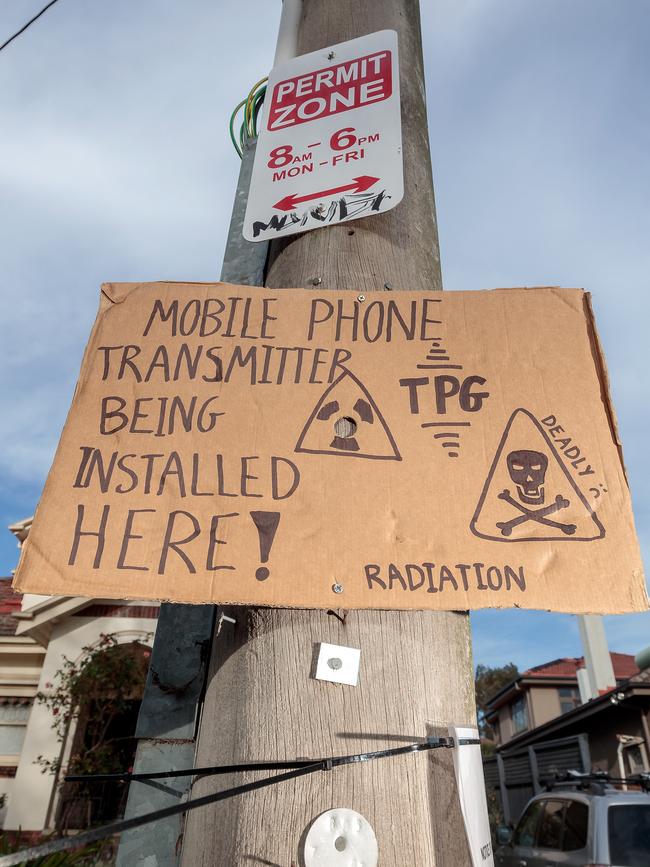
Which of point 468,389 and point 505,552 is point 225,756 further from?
point 468,389

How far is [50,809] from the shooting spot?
8594 mm

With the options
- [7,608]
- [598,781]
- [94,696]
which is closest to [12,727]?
[94,696]

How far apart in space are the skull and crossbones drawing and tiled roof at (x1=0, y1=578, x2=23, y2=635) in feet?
34.3

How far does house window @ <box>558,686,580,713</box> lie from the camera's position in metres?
22.5

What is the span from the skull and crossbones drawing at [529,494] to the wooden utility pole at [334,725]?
0.17m

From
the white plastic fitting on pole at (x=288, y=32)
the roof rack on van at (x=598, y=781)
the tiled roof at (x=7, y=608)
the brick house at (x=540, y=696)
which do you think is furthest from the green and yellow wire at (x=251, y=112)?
the brick house at (x=540, y=696)

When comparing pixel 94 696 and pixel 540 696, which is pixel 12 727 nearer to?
pixel 94 696

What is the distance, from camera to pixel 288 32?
7.78 ft

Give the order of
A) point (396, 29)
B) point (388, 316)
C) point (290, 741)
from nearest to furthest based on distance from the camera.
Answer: point (290, 741)
point (388, 316)
point (396, 29)

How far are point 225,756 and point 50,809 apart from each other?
952cm

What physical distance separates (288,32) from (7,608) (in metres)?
11.7

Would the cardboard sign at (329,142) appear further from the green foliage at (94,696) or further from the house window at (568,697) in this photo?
the house window at (568,697)

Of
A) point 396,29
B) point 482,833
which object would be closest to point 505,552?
point 482,833

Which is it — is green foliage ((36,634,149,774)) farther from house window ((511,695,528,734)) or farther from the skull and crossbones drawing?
house window ((511,695,528,734))
